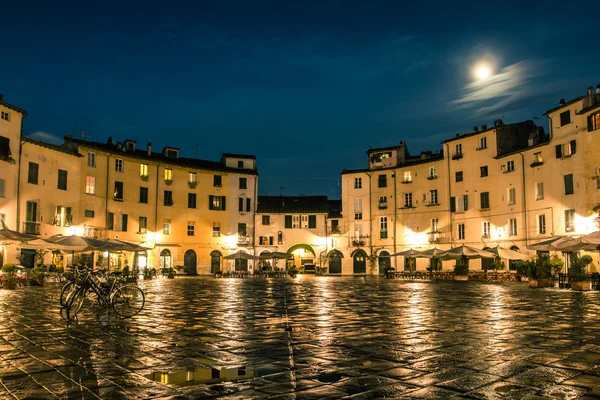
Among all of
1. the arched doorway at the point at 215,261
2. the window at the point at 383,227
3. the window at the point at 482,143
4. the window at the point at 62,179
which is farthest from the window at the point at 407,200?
the window at the point at 62,179

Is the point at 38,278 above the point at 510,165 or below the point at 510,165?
below

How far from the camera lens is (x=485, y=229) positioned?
152 ft

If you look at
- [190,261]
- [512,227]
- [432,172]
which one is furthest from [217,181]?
[512,227]

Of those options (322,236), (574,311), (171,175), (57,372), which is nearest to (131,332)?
(57,372)

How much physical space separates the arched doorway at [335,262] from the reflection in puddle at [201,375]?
2121 inches

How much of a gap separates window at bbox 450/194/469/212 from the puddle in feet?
147

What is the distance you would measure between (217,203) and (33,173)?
74.3 ft

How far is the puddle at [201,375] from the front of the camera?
5832mm

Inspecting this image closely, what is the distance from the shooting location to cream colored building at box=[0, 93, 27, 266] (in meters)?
33.8

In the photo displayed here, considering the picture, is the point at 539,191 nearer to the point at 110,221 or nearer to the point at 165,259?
the point at 165,259

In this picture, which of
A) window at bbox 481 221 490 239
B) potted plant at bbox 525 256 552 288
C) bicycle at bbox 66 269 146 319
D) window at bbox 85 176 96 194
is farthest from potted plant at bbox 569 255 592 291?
window at bbox 85 176 96 194

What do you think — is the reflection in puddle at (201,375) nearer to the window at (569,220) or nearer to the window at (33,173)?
the window at (33,173)

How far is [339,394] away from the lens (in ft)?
17.2

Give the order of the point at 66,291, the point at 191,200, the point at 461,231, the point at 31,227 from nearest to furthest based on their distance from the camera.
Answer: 1. the point at 66,291
2. the point at 31,227
3. the point at 461,231
4. the point at 191,200
